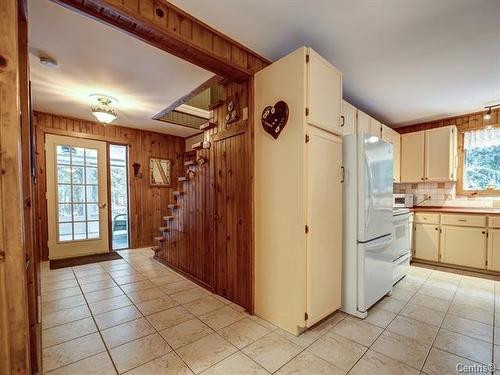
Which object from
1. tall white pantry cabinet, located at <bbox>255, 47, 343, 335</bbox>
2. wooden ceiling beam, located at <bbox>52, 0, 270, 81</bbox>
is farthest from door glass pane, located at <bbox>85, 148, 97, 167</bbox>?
tall white pantry cabinet, located at <bbox>255, 47, 343, 335</bbox>

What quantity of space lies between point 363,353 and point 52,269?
4292 mm

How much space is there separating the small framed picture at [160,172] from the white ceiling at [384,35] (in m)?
3.87

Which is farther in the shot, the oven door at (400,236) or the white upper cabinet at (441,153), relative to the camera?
the white upper cabinet at (441,153)

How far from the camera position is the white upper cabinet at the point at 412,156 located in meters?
4.09

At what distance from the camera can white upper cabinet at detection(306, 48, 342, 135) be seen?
1.83 m

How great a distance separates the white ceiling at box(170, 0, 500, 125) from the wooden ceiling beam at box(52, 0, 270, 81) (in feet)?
0.27

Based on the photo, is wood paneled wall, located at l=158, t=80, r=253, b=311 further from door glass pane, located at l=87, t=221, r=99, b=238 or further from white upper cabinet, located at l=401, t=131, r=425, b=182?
white upper cabinet, located at l=401, t=131, r=425, b=182

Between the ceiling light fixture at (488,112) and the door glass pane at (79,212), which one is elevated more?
the ceiling light fixture at (488,112)

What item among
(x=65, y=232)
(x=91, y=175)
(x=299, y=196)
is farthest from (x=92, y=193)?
(x=299, y=196)

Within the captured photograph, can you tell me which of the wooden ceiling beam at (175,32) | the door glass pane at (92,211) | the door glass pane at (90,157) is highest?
the wooden ceiling beam at (175,32)

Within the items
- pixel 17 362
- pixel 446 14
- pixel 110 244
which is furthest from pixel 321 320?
pixel 110 244

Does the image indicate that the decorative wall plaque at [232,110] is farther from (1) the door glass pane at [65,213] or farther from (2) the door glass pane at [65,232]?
(2) the door glass pane at [65,232]

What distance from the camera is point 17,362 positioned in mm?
1001

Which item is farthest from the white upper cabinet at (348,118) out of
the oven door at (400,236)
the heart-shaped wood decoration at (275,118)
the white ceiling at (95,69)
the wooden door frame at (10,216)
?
the wooden door frame at (10,216)
